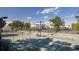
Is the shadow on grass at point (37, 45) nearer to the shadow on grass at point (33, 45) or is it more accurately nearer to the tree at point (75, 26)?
the shadow on grass at point (33, 45)

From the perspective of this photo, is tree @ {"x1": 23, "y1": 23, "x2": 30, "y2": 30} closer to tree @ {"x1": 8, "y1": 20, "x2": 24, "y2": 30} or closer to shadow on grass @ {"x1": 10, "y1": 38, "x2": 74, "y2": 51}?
tree @ {"x1": 8, "y1": 20, "x2": 24, "y2": 30}

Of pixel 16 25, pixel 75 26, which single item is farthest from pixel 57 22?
pixel 16 25

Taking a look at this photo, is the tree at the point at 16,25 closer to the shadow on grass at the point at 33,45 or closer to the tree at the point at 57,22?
the shadow on grass at the point at 33,45

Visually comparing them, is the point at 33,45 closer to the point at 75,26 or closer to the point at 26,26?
the point at 26,26

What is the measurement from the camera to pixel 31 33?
8.24 feet

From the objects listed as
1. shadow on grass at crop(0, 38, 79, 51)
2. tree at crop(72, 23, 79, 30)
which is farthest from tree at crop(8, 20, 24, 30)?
tree at crop(72, 23, 79, 30)

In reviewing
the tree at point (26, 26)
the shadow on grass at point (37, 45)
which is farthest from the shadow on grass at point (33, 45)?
the tree at point (26, 26)

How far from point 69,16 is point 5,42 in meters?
0.79

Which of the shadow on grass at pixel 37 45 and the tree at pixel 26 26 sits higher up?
the tree at pixel 26 26

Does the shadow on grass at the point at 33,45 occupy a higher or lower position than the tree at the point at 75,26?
lower

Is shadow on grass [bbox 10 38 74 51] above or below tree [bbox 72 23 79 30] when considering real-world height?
below

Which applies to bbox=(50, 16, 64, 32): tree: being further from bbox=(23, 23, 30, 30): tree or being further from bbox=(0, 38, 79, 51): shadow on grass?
bbox=(23, 23, 30, 30): tree
